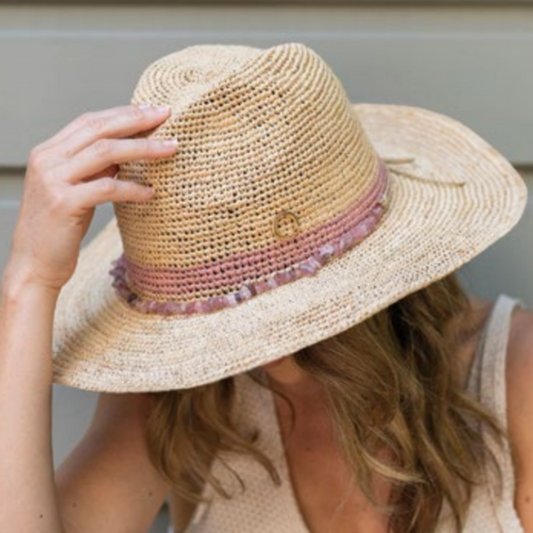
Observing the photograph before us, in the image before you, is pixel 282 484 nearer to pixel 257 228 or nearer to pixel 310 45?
pixel 257 228

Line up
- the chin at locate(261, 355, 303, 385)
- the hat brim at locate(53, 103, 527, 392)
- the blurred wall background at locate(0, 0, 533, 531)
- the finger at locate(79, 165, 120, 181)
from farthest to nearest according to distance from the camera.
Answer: the blurred wall background at locate(0, 0, 533, 531), the chin at locate(261, 355, 303, 385), the finger at locate(79, 165, 120, 181), the hat brim at locate(53, 103, 527, 392)

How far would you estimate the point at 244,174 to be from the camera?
1421mm

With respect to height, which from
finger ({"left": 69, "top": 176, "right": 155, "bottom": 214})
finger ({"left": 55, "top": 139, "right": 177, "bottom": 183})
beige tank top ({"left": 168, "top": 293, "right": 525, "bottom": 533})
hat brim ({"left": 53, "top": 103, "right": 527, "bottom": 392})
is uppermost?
finger ({"left": 55, "top": 139, "right": 177, "bottom": 183})

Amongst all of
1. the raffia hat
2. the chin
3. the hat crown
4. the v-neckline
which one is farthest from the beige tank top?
the hat crown

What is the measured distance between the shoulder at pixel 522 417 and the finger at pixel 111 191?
2.19ft

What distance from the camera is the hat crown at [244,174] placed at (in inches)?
56.1

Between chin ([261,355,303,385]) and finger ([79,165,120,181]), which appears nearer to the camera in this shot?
finger ([79,165,120,181])

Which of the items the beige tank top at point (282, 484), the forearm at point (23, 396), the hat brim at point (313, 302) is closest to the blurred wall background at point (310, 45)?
the hat brim at point (313, 302)

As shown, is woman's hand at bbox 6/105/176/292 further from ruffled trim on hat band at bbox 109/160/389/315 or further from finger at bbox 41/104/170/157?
ruffled trim on hat band at bbox 109/160/389/315

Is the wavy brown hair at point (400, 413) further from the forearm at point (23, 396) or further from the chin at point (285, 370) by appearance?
the forearm at point (23, 396)

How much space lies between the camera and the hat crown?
1.42 meters

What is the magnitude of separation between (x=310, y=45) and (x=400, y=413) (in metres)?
0.70

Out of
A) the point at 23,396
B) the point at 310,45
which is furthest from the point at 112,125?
the point at 310,45

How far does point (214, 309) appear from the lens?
4.89 ft
